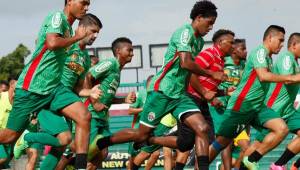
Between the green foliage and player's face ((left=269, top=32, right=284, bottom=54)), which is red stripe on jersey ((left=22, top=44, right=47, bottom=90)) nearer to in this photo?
player's face ((left=269, top=32, right=284, bottom=54))

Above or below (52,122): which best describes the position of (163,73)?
above

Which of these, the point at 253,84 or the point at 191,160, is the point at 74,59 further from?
the point at 191,160

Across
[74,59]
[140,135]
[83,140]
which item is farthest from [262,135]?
[83,140]

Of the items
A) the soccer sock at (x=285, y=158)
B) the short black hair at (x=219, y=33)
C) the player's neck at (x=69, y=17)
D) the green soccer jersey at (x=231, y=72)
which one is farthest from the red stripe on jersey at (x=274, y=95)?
the player's neck at (x=69, y=17)

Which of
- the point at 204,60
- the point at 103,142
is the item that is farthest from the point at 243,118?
the point at 103,142

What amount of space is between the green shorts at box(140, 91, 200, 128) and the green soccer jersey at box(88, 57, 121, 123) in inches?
53.7

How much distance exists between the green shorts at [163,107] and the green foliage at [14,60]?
63.2 metres

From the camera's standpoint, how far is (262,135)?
15234 mm

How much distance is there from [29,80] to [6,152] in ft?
15.7

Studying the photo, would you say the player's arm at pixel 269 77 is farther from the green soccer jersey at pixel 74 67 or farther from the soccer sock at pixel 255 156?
the green soccer jersey at pixel 74 67

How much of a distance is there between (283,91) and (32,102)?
523 cm

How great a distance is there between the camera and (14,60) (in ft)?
252

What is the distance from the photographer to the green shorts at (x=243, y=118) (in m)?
14.0

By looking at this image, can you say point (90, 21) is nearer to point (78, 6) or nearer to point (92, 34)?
point (92, 34)
